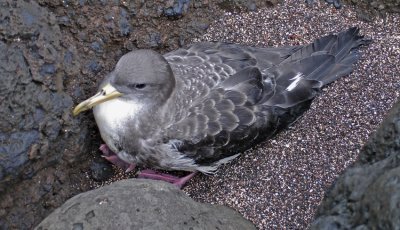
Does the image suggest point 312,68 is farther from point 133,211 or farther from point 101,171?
point 133,211

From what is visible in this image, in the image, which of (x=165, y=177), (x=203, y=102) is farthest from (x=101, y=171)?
(x=203, y=102)

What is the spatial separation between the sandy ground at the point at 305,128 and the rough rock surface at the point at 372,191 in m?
1.30

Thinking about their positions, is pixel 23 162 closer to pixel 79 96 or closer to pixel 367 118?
pixel 79 96

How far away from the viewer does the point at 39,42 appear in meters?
4.12

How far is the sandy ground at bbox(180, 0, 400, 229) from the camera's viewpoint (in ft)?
14.4

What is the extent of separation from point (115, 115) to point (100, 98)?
0.68ft

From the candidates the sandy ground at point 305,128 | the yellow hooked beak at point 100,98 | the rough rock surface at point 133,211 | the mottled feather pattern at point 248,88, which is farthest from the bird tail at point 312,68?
the rough rock surface at point 133,211

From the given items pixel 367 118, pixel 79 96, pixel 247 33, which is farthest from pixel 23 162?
pixel 367 118

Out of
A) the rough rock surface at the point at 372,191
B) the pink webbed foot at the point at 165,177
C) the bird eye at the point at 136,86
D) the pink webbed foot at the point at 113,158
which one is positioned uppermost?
the rough rock surface at the point at 372,191

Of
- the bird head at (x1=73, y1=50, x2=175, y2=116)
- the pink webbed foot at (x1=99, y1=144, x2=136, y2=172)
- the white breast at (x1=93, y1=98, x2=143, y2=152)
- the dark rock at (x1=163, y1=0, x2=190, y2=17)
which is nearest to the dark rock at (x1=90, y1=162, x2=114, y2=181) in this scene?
the pink webbed foot at (x1=99, y1=144, x2=136, y2=172)

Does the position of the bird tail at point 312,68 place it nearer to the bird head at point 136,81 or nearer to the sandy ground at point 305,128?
the sandy ground at point 305,128

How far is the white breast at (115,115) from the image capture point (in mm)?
4289

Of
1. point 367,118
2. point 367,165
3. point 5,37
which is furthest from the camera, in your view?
point 367,118

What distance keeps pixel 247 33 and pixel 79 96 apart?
152 centimetres
